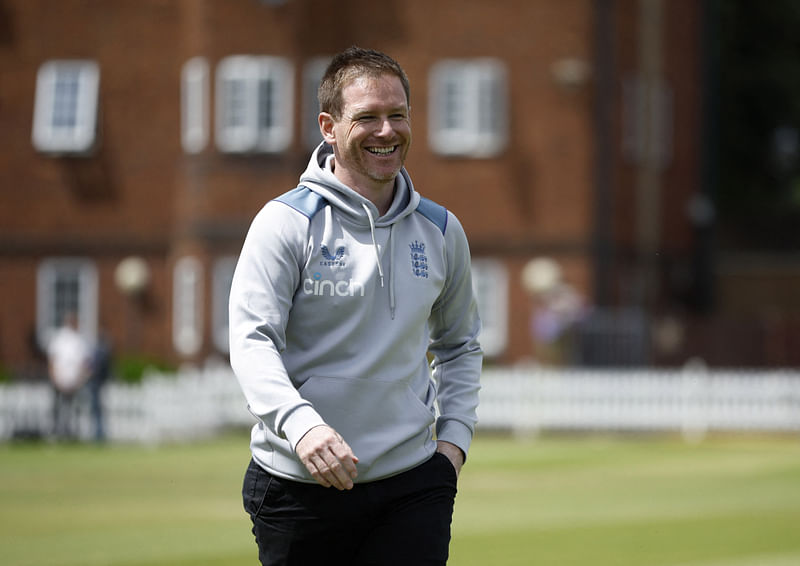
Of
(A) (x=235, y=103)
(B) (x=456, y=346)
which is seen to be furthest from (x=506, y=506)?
(A) (x=235, y=103)

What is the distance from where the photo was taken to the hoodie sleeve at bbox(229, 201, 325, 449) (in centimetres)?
421

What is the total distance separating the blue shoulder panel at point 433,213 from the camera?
473 cm

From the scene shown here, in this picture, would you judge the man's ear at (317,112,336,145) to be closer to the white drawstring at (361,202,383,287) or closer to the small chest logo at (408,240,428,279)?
the white drawstring at (361,202,383,287)

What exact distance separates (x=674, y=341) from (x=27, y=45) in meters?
14.4

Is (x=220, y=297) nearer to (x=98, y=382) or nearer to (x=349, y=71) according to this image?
(x=98, y=382)

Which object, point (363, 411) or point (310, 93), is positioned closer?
point (363, 411)

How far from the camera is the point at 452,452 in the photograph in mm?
4766

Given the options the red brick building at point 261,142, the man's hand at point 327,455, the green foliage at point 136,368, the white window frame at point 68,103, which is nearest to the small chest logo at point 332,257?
the man's hand at point 327,455

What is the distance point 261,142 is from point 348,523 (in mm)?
26017

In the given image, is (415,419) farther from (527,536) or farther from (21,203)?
(21,203)

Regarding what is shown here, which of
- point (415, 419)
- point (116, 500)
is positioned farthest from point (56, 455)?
point (415, 419)

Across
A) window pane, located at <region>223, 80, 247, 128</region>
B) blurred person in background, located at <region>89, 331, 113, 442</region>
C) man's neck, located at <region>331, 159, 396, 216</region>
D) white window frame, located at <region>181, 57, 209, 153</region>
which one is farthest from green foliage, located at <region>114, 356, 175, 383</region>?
man's neck, located at <region>331, 159, 396, 216</region>

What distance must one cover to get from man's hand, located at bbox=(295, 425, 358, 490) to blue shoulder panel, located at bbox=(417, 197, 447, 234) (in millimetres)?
881

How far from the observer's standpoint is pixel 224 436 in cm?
2364
